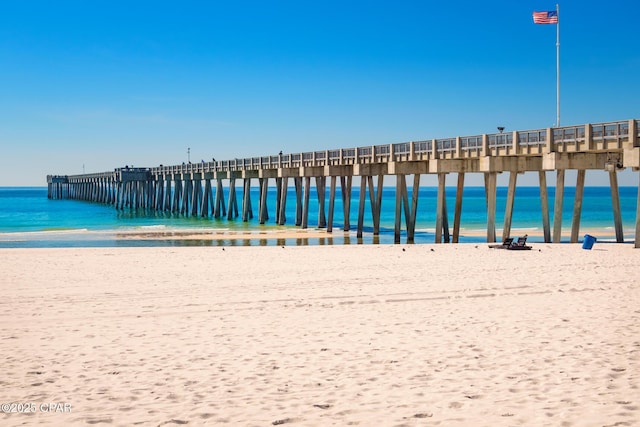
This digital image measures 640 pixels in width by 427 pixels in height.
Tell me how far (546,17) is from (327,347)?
21.7 metres

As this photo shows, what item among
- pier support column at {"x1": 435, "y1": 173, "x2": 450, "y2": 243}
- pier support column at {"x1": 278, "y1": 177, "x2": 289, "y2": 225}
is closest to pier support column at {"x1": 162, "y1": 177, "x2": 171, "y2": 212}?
pier support column at {"x1": 278, "y1": 177, "x2": 289, "y2": 225}

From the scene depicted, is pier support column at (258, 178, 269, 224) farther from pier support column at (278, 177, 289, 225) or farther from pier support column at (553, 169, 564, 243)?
pier support column at (553, 169, 564, 243)

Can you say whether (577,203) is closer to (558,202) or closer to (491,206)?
(558,202)

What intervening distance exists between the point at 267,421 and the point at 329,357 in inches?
90.4

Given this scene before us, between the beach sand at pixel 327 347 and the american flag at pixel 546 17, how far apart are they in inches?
519

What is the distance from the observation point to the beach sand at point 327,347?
6223 millimetres

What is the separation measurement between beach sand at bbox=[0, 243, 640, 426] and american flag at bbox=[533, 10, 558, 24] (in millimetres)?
13193

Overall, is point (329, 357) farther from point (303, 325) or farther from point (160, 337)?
point (160, 337)

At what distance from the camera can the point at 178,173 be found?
6788cm

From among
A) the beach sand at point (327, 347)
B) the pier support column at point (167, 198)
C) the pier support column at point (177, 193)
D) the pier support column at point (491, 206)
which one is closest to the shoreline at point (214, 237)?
the pier support column at point (491, 206)

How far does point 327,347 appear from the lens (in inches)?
341

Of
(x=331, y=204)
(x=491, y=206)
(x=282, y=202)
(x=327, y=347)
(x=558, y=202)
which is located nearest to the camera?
(x=327, y=347)

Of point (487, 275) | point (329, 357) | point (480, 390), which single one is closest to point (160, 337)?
point (329, 357)

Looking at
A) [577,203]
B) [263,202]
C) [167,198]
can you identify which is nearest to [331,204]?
[263,202]
